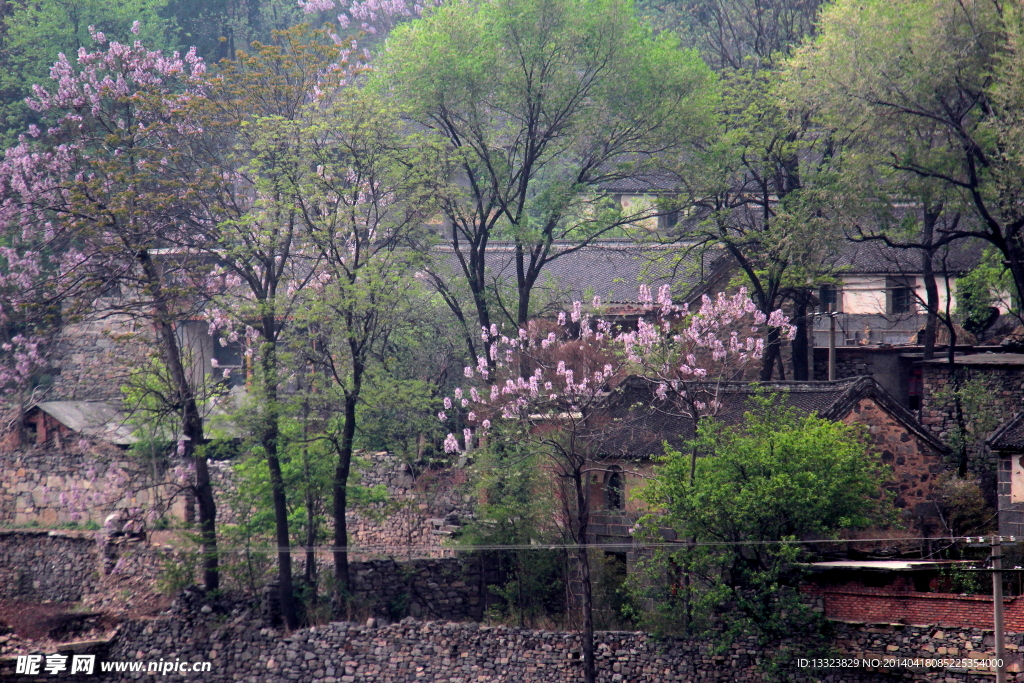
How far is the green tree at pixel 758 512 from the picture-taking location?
18.7 metres

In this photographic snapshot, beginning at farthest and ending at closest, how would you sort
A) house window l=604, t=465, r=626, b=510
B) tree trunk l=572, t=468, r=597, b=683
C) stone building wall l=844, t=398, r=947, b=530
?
house window l=604, t=465, r=626, b=510
stone building wall l=844, t=398, r=947, b=530
tree trunk l=572, t=468, r=597, b=683

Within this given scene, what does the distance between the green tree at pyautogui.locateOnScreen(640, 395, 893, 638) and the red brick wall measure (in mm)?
961

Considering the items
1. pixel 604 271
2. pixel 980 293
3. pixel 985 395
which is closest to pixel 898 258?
pixel 980 293

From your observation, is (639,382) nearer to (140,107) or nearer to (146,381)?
(146,381)

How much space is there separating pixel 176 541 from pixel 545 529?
10.7m

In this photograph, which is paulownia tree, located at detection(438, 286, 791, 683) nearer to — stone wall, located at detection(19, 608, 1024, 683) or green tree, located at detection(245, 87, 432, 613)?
stone wall, located at detection(19, 608, 1024, 683)

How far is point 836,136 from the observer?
28094 mm

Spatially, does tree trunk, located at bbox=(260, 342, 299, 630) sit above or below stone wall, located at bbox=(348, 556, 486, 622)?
above

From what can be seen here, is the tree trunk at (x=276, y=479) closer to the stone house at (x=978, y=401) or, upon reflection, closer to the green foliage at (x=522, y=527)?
the green foliage at (x=522, y=527)

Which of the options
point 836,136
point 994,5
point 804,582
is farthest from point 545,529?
point 994,5

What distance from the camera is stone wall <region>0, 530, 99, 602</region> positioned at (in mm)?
29125

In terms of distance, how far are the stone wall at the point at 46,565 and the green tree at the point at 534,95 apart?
508 inches

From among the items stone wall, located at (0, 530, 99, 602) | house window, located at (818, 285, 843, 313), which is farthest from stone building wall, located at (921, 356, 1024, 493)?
stone wall, located at (0, 530, 99, 602)

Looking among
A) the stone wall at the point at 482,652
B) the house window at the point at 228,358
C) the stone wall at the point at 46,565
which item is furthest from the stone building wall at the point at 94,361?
the stone wall at the point at 482,652
